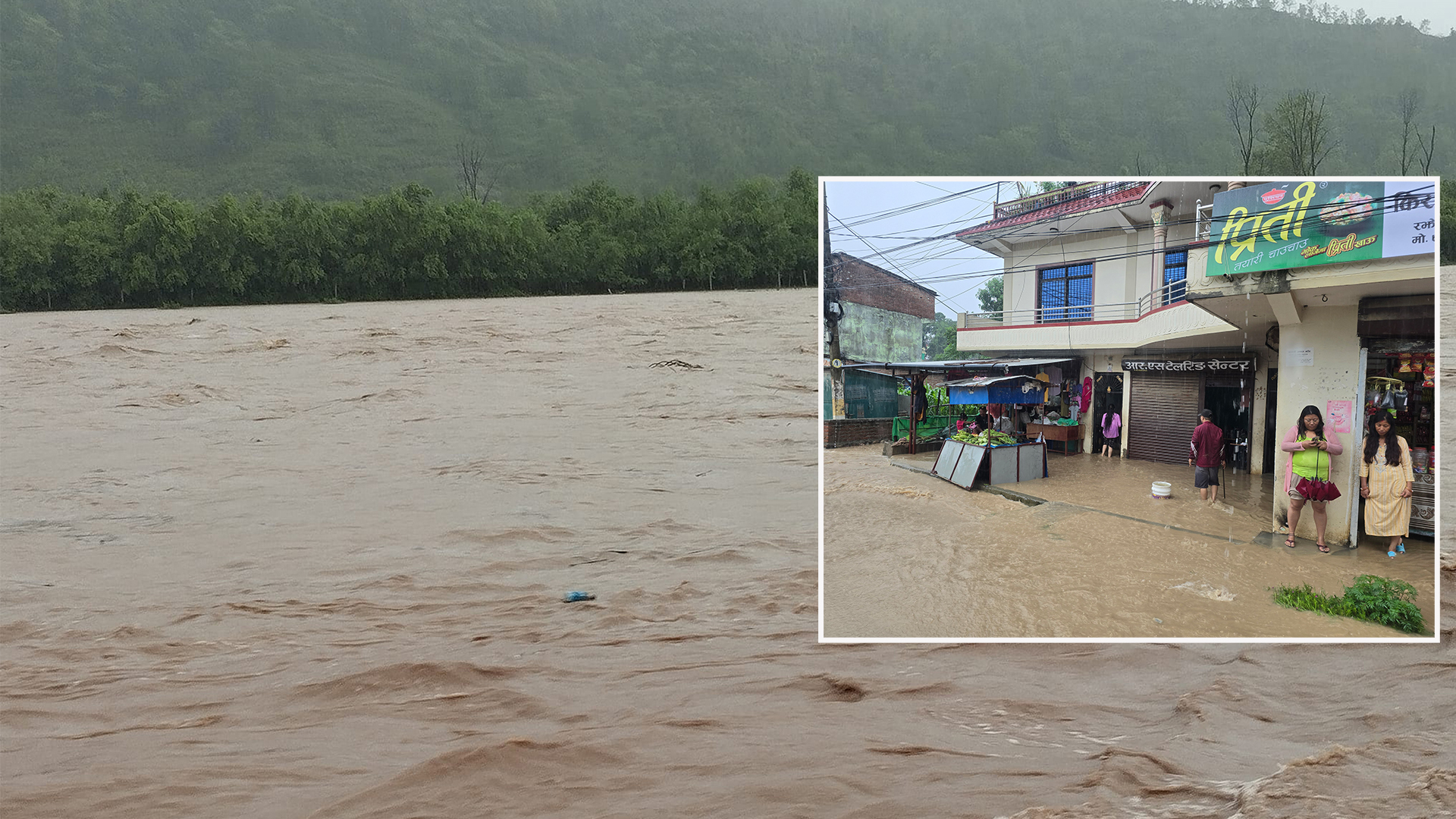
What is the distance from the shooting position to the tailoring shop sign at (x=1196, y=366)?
334cm

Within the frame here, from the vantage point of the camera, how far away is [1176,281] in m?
3.24

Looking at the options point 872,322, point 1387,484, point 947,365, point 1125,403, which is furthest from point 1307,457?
point 872,322

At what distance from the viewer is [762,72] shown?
132 metres

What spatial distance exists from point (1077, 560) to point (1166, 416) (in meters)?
0.61

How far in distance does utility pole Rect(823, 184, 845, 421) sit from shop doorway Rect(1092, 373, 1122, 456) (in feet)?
3.07

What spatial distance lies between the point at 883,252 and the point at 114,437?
10.7 meters

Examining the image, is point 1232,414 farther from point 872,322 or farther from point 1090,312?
point 872,322

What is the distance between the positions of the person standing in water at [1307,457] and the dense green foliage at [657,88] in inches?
3797

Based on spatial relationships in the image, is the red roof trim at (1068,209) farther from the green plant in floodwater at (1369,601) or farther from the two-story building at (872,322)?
the green plant in floodwater at (1369,601)

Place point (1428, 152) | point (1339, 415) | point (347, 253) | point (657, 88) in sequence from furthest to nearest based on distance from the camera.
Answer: point (657, 88)
point (1428, 152)
point (347, 253)
point (1339, 415)

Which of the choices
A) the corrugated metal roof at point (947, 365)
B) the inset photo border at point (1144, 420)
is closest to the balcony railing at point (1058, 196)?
the inset photo border at point (1144, 420)

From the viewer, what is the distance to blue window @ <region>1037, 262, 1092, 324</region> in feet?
11.2

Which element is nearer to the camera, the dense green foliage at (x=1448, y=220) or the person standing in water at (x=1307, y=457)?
the person standing in water at (x=1307, y=457)

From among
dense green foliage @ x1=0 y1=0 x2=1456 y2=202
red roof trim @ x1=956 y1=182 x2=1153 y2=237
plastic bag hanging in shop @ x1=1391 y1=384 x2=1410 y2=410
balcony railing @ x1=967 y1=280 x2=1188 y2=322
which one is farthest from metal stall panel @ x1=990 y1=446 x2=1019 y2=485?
dense green foliage @ x1=0 y1=0 x2=1456 y2=202
